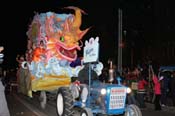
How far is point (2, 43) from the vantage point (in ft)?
302

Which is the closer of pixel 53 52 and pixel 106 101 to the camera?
pixel 106 101

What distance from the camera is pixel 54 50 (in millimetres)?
19656

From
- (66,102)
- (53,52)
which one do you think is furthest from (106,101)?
(53,52)

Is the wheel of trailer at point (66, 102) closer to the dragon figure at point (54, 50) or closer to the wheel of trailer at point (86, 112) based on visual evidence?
the wheel of trailer at point (86, 112)

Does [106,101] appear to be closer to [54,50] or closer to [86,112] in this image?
[86,112]

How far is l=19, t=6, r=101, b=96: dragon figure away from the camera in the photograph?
64.1 feet

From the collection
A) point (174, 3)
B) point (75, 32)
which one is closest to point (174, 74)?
point (75, 32)

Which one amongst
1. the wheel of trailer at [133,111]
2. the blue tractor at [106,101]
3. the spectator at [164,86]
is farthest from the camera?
the spectator at [164,86]

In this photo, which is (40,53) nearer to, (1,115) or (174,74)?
(174,74)

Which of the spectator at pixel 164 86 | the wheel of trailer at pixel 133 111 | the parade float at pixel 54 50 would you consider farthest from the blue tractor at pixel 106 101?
the spectator at pixel 164 86

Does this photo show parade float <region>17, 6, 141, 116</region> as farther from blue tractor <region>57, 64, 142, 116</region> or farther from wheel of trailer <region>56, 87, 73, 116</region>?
blue tractor <region>57, 64, 142, 116</region>

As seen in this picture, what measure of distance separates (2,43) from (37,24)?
72.6m

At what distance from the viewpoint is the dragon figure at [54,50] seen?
19531 millimetres

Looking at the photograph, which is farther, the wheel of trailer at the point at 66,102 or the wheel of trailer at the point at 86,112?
the wheel of trailer at the point at 66,102
